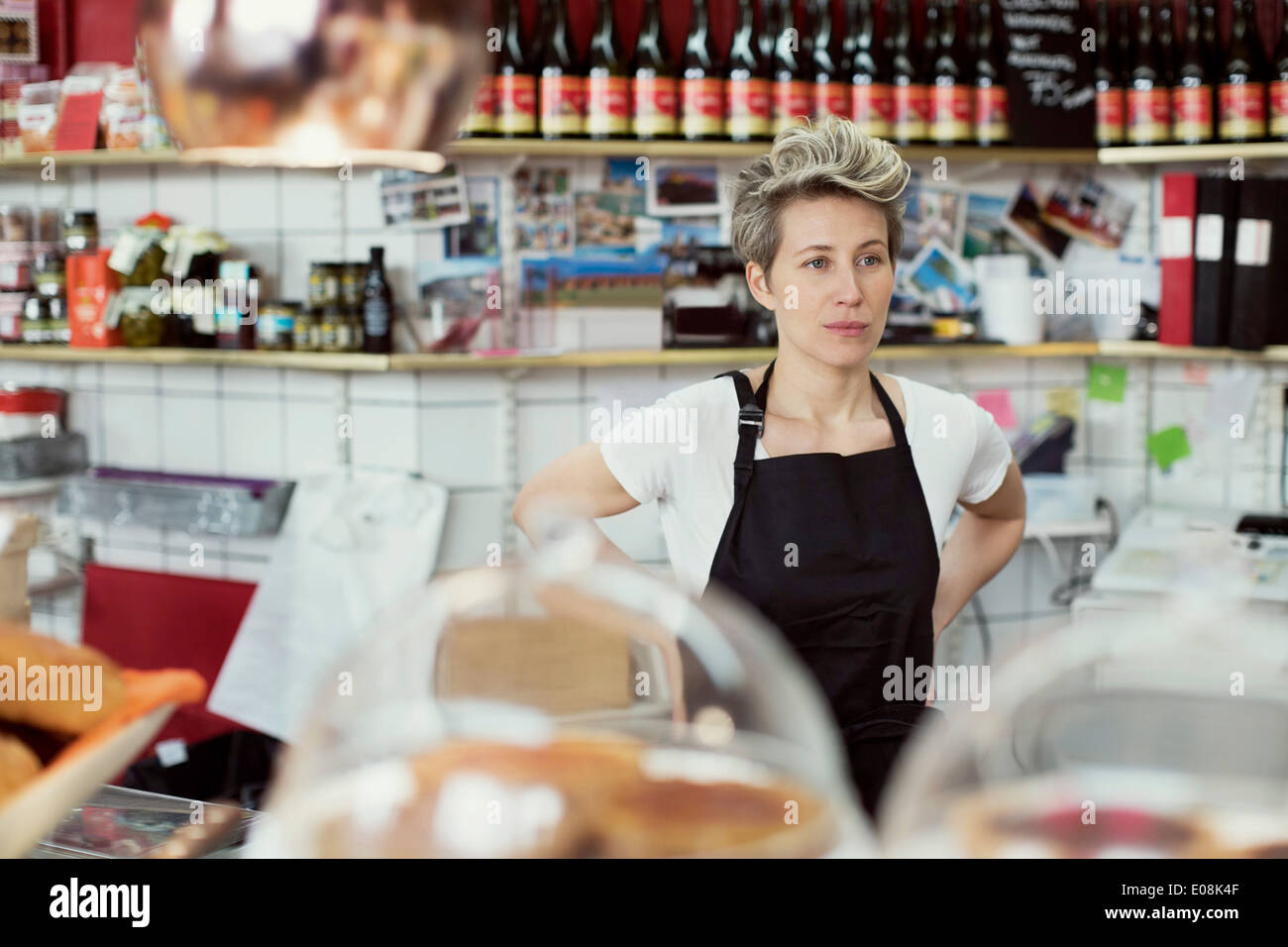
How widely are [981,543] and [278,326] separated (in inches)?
71.0

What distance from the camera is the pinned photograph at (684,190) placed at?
335 centimetres

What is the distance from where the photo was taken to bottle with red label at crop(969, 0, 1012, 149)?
342cm

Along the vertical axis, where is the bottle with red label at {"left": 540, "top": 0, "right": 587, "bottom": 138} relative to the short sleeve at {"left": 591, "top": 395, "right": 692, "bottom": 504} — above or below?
above

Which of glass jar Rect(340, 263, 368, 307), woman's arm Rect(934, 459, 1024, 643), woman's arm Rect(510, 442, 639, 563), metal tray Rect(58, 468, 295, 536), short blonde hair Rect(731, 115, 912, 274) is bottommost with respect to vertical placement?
metal tray Rect(58, 468, 295, 536)

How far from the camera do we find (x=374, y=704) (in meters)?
0.78

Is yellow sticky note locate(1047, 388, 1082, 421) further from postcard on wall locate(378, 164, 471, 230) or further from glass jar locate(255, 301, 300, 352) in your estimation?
glass jar locate(255, 301, 300, 352)

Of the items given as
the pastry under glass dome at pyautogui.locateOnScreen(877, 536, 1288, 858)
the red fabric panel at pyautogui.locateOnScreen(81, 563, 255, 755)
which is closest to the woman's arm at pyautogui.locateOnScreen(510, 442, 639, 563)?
the pastry under glass dome at pyautogui.locateOnScreen(877, 536, 1288, 858)

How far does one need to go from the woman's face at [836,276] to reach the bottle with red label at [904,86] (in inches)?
63.7

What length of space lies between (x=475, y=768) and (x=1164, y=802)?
36cm

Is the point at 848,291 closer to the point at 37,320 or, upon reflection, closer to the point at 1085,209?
the point at 1085,209

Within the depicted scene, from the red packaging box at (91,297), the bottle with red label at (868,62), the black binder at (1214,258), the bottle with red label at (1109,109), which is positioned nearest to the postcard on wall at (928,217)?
the bottle with red label at (868,62)

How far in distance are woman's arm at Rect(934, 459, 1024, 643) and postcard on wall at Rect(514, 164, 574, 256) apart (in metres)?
1.46

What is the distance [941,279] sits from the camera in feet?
11.8

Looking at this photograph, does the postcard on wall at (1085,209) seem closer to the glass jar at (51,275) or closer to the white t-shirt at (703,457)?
the white t-shirt at (703,457)
